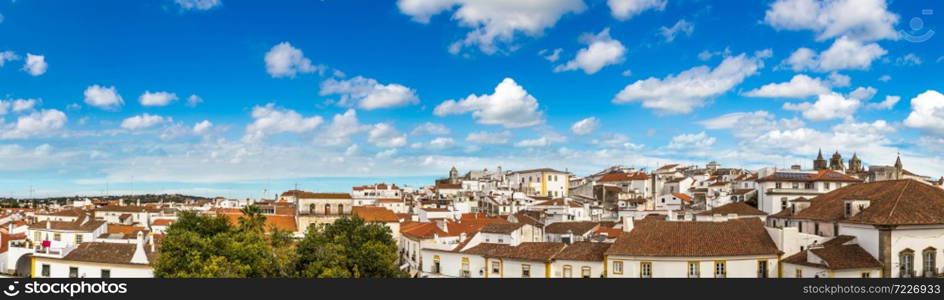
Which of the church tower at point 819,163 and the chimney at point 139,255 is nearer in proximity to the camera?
the chimney at point 139,255

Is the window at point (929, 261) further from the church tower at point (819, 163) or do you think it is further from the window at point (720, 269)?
the church tower at point (819, 163)

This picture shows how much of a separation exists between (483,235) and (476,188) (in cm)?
7528

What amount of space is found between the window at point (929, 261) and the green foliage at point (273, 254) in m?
29.1

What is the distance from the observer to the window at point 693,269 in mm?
38031

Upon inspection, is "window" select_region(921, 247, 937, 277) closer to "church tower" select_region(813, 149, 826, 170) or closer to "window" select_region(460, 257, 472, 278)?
"window" select_region(460, 257, 472, 278)

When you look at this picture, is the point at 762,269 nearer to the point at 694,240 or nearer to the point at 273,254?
the point at 694,240

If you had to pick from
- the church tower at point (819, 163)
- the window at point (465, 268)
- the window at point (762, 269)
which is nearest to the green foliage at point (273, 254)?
the window at point (465, 268)

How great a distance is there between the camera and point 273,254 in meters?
45.9

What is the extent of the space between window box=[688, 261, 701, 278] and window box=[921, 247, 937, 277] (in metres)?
10.8
